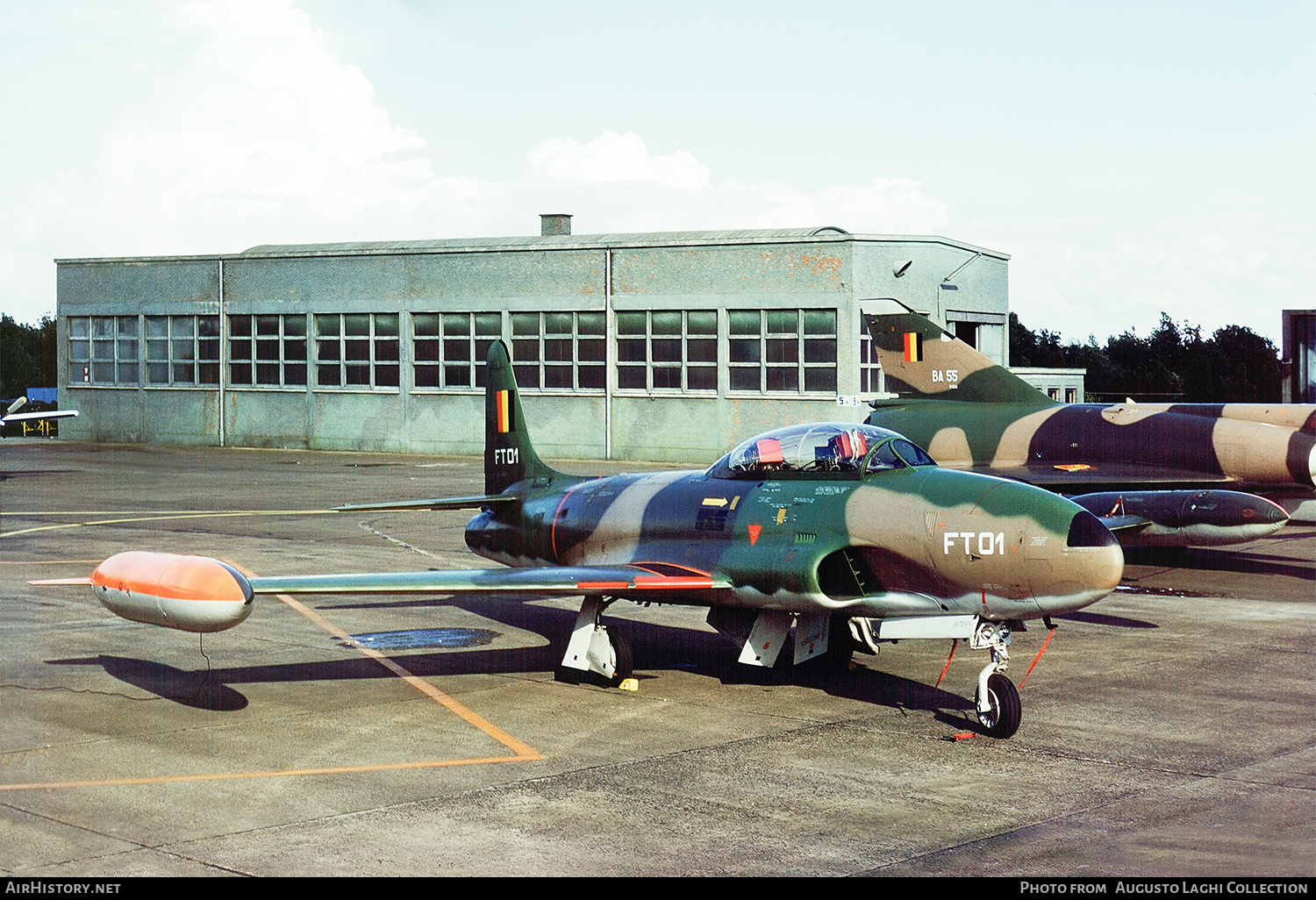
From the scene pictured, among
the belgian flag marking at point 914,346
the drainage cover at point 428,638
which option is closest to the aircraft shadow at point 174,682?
the drainage cover at point 428,638

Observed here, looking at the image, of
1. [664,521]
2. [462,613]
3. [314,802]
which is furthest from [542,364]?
[314,802]

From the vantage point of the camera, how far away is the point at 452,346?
5466 cm

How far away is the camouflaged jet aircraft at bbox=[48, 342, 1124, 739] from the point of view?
39.7 ft

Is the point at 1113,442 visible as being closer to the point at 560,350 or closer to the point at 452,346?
the point at 560,350

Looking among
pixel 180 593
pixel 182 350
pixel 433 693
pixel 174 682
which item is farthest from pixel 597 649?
pixel 182 350

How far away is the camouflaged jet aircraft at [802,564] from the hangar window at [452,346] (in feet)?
125

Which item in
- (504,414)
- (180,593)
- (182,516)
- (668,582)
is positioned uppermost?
(504,414)

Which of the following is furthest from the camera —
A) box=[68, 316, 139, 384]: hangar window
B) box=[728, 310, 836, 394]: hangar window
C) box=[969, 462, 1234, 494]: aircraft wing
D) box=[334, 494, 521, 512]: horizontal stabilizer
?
box=[68, 316, 139, 384]: hangar window

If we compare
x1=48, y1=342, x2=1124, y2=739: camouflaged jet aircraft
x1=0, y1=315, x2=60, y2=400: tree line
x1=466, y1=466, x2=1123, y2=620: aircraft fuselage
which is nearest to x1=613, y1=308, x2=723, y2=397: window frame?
x1=48, y1=342, x2=1124, y2=739: camouflaged jet aircraft

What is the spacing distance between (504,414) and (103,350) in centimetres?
5150

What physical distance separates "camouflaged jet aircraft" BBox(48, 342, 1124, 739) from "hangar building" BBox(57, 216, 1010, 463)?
32.0 meters

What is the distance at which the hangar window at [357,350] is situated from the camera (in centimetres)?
5622

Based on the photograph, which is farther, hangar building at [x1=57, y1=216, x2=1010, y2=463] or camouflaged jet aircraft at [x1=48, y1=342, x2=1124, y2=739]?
hangar building at [x1=57, y1=216, x2=1010, y2=463]

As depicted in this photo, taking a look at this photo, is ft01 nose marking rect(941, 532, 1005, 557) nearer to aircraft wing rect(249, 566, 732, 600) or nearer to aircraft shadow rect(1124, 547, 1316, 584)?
aircraft wing rect(249, 566, 732, 600)
